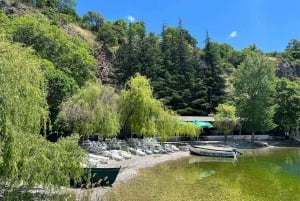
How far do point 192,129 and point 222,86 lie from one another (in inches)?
1033

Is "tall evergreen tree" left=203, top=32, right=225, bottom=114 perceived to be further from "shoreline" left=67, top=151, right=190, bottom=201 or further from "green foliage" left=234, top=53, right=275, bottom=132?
"shoreline" left=67, top=151, right=190, bottom=201

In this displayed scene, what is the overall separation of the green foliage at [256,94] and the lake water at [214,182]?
63.9 ft

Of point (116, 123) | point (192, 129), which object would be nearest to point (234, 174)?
point (116, 123)

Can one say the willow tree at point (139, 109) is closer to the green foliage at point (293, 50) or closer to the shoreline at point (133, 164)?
the shoreline at point (133, 164)

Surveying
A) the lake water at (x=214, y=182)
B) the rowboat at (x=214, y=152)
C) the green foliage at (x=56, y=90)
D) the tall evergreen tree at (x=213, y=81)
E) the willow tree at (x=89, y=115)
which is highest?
the tall evergreen tree at (x=213, y=81)

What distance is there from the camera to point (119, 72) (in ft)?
241

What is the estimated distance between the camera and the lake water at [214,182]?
18.4 meters

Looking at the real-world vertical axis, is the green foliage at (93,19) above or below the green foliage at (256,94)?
above

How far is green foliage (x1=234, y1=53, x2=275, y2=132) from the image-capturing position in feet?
173

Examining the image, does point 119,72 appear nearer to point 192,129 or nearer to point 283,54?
point 192,129

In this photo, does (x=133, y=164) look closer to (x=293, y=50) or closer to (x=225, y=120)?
(x=225, y=120)

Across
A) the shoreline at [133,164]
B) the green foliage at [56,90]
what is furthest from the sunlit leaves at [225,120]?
the green foliage at [56,90]

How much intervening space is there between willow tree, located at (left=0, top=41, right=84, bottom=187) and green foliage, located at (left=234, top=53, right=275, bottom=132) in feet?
152

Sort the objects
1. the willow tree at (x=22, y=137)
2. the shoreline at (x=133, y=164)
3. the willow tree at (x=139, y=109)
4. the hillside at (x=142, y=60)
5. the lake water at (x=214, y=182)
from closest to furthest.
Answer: the willow tree at (x=22, y=137)
the lake water at (x=214, y=182)
the shoreline at (x=133, y=164)
the willow tree at (x=139, y=109)
the hillside at (x=142, y=60)
